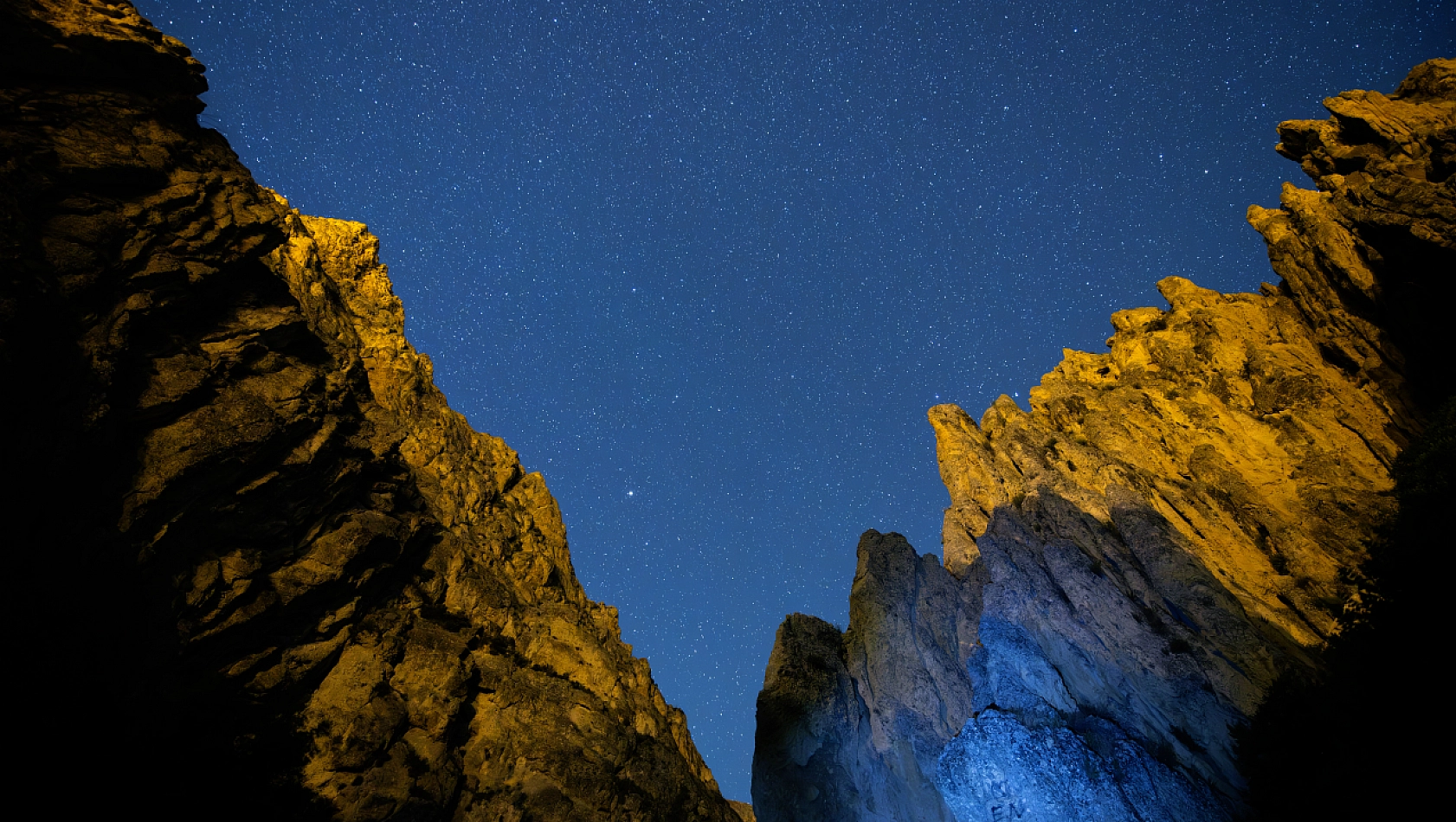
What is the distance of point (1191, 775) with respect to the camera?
68.4ft

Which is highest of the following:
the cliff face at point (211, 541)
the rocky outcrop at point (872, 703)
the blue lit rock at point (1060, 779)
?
the cliff face at point (211, 541)

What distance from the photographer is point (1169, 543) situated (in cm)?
2447

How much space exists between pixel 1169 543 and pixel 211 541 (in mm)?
34193

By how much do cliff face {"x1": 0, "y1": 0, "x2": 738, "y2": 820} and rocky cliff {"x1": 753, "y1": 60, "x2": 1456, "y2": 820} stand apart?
1072 centimetres

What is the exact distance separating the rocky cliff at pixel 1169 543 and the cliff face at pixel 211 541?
35.2 ft

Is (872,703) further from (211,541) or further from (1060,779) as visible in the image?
(211,541)

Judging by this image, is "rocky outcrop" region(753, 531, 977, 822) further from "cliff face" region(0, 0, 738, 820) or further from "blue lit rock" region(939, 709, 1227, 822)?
"cliff face" region(0, 0, 738, 820)

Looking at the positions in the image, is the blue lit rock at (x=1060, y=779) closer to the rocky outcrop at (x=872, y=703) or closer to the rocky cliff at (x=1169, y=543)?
the rocky cliff at (x=1169, y=543)

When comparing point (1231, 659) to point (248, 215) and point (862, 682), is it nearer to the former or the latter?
point (862, 682)

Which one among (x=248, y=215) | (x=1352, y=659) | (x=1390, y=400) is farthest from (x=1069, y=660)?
(x=248, y=215)

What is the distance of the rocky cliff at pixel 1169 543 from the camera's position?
22359 mm

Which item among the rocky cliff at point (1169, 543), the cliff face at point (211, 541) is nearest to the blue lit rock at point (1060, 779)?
the rocky cliff at point (1169, 543)

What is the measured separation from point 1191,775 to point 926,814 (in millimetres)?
10268

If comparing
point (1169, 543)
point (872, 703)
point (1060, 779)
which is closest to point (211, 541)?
point (872, 703)
